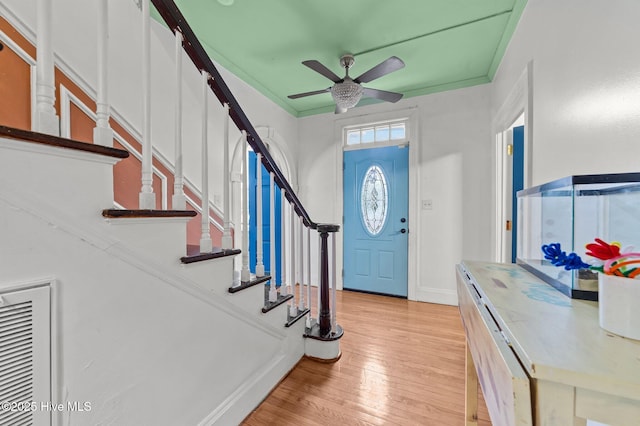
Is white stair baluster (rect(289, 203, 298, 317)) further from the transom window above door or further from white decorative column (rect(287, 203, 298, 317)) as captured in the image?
the transom window above door

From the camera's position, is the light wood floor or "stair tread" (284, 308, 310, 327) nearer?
the light wood floor

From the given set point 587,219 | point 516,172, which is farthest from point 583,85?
point 516,172

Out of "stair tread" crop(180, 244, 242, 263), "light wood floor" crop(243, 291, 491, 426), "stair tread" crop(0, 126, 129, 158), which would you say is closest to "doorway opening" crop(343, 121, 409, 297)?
"light wood floor" crop(243, 291, 491, 426)

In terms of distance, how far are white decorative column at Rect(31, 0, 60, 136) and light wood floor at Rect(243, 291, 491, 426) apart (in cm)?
162

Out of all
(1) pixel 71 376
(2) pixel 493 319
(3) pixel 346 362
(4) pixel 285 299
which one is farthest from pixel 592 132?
(1) pixel 71 376

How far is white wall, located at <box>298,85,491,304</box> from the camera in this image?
3.02m

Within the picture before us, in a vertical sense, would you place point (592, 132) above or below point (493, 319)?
above

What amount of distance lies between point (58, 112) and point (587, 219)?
8.60 feet

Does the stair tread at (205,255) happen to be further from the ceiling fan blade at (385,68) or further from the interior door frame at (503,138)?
the interior door frame at (503,138)

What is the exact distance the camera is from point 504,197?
Answer: 259 cm

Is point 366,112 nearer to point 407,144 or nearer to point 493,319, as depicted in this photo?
point 407,144

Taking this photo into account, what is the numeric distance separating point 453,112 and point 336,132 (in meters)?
1.57

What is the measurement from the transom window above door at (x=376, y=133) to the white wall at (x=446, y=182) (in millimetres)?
122

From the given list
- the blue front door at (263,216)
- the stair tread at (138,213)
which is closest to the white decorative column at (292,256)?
the stair tread at (138,213)
